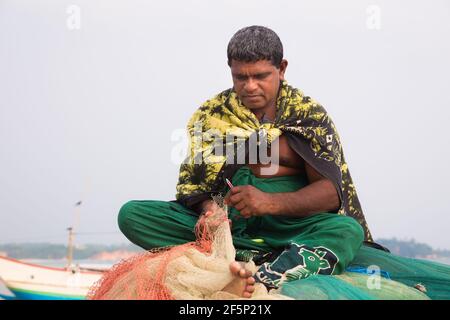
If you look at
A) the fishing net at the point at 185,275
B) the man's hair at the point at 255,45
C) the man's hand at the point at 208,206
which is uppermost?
the man's hair at the point at 255,45

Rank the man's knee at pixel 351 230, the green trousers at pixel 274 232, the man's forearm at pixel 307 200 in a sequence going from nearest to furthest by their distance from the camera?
the green trousers at pixel 274 232 → the man's knee at pixel 351 230 → the man's forearm at pixel 307 200

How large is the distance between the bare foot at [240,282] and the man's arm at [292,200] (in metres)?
0.58

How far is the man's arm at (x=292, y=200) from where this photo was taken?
3.28 metres

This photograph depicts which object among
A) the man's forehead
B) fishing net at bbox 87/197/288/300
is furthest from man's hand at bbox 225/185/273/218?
the man's forehead

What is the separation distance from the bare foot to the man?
60 cm

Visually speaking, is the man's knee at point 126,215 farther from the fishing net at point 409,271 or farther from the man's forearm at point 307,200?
the fishing net at point 409,271

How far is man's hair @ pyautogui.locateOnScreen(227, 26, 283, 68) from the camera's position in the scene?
3518 millimetres

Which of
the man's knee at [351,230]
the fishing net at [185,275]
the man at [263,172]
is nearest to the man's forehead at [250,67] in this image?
the man at [263,172]

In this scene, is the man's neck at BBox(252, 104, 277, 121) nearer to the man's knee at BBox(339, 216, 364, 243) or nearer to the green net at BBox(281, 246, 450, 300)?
the man's knee at BBox(339, 216, 364, 243)

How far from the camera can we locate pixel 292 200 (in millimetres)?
3445

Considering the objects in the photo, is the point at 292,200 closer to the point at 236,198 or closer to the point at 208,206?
the point at 236,198

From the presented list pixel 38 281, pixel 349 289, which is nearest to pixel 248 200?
pixel 349 289
